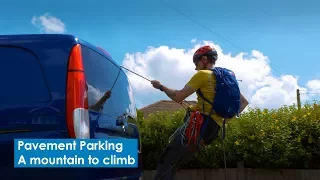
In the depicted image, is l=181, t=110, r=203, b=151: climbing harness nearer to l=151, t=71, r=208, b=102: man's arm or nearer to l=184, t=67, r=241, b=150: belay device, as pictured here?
l=184, t=67, r=241, b=150: belay device

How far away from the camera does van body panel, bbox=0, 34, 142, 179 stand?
317 cm

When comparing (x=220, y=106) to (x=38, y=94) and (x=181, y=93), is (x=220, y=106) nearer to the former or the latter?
(x=181, y=93)

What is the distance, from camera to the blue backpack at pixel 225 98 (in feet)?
14.1

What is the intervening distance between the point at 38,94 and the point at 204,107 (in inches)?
69.9

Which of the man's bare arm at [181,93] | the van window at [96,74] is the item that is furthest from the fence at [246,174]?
the van window at [96,74]

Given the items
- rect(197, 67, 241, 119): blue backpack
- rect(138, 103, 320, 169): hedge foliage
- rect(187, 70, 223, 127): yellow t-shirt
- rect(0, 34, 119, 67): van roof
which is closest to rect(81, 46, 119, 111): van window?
rect(0, 34, 119, 67): van roof

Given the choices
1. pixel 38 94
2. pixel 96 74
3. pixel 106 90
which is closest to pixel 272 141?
pixel 106 90

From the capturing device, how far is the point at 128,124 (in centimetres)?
433

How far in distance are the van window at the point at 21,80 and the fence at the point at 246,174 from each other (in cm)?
450

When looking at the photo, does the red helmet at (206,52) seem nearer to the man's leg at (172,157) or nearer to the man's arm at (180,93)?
the man's arm at (180,93)

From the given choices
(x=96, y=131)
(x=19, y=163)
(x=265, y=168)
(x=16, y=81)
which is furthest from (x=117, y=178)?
(x=265, y=168)

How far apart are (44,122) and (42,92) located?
22cm

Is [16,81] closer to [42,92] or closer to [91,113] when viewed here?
[42,92]

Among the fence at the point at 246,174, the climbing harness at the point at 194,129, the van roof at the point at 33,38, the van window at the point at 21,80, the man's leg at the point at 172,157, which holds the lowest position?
the fence at the point at 246,174
